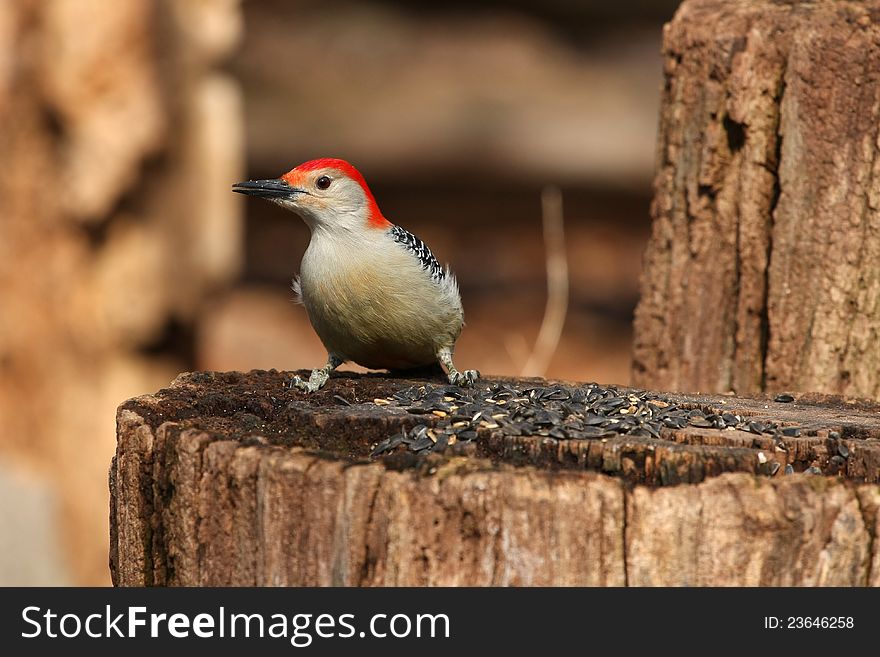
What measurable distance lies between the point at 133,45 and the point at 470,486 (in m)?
6.03

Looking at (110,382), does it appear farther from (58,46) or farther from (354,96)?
(354,96)

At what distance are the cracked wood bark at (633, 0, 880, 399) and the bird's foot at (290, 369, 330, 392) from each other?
1852mm

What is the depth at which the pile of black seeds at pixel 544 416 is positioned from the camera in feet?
10.8

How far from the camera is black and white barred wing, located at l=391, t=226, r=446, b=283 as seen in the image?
461 centimetres

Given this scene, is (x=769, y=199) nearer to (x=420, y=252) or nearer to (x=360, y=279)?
(x=420, y=252)

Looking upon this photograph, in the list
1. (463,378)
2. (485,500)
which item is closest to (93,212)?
(463,378)

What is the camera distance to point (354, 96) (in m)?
12.3

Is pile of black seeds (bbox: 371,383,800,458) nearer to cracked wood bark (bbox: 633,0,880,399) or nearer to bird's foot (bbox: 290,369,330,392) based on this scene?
bird's foot (bbox: 290,369,330,392)

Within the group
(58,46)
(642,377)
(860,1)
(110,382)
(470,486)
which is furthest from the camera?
(110,382)

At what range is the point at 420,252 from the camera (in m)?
4.64

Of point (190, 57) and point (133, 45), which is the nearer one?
point (133, 45)

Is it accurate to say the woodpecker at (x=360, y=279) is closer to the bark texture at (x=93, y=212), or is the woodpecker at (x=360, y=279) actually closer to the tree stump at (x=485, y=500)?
the tree stump at (x=485, y=500)

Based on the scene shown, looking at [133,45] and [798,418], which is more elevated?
[133,45]

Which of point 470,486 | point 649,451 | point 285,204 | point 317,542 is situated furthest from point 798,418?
point 285,204
